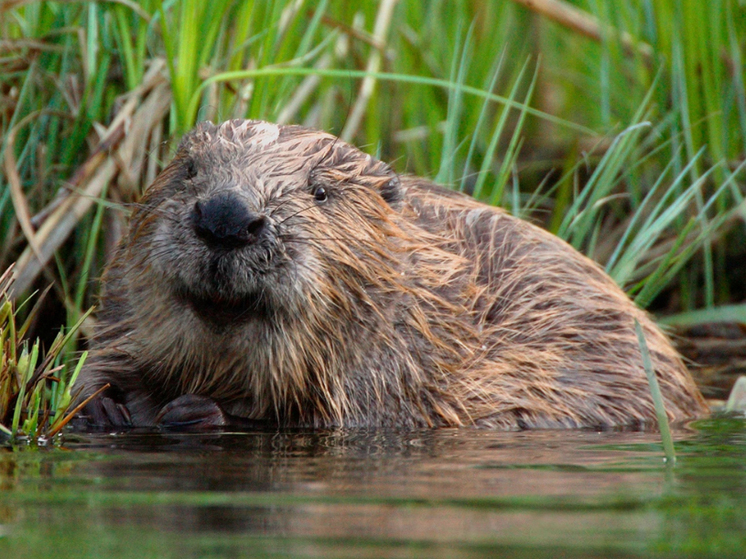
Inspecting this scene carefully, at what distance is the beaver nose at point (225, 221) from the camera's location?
8.93 feet

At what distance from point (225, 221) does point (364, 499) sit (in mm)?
1063

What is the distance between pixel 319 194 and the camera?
3.24m

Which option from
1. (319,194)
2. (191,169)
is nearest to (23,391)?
(191,169)

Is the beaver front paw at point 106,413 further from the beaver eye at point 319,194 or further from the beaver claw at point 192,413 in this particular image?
the beaver eye at point 319,194

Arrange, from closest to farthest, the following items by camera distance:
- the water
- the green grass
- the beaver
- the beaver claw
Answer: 1. the water
2. the beaver
3. the beaver claw
4. the green grass

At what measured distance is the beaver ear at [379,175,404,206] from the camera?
3.46m

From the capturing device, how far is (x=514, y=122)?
24.3 ft

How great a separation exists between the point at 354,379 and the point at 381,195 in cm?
60

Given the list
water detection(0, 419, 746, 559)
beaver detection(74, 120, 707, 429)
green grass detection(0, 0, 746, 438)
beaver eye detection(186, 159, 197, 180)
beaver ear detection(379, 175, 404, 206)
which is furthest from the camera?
green grass detection(0, 0, 746, 438)

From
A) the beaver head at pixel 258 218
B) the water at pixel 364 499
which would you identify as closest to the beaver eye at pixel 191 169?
the beaver head at pixel 258 218

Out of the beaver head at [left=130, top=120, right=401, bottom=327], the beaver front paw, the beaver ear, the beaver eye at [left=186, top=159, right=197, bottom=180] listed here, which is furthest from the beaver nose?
the beaver ear

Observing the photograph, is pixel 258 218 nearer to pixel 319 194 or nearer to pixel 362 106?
pixel 319 194

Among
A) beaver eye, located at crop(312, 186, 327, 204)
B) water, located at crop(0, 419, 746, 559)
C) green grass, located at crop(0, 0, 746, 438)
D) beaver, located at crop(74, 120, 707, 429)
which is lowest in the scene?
water, located at crop(0, 419, 746, 559)

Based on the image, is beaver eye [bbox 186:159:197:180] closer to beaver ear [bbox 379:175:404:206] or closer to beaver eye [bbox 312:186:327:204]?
beaver eye [bbox 312:186:327:204]
